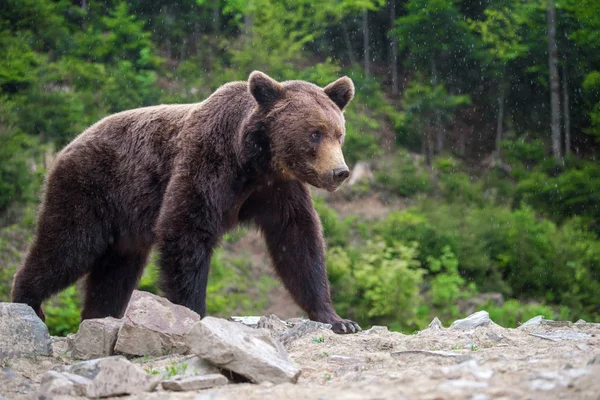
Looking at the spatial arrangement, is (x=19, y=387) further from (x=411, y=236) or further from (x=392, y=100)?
(x=392, y=100)

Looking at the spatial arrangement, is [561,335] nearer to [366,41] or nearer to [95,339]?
[95,339]

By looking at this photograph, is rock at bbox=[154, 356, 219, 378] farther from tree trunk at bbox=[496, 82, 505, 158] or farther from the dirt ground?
tree trunk at bbox=[496, 82, 505, 158]

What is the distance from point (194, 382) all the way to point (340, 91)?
305cm

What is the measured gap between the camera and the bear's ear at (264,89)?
5645 mm

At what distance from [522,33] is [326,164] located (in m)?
15.4

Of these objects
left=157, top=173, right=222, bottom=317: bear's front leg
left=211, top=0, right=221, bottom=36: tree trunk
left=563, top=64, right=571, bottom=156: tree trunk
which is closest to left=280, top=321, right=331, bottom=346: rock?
left=157, top=173, right=222, bottom=317: bear's front leg

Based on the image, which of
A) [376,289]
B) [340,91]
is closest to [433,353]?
[340,91]

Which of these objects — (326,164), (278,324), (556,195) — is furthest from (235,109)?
(556,195)

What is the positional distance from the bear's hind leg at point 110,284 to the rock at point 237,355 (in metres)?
2.90

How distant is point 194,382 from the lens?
354 centimetres

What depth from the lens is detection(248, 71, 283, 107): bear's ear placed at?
5.64 metres

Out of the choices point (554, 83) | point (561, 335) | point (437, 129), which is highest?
point (554, 83)

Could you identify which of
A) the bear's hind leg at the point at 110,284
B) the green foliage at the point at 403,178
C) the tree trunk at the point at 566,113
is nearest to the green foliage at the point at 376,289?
the green foliage at the point at 403,178

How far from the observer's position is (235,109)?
5.94 meters
